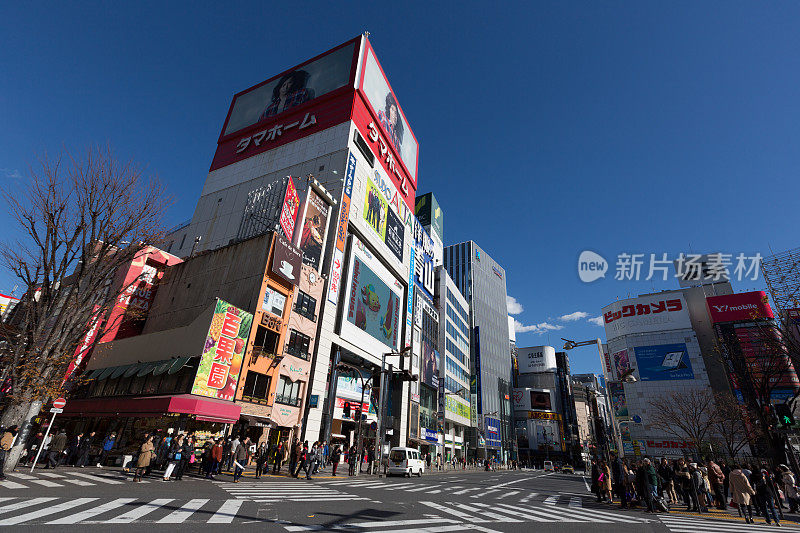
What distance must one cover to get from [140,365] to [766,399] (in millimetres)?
35998

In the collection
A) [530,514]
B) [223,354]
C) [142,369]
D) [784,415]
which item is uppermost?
[223,354]

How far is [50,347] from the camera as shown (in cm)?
1501

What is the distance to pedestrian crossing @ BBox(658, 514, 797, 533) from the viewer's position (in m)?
10.5

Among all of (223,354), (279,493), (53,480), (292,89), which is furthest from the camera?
(292,89)

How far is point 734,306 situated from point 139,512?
9304cm

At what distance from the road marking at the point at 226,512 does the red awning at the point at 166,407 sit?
11.8 metres

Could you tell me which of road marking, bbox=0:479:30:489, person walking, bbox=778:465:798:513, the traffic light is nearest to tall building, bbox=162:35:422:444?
road marking, bbox=0:479:30:489

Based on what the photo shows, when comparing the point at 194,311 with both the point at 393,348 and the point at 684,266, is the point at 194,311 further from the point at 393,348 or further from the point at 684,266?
the point at 684,266

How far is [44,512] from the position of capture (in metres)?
7.94

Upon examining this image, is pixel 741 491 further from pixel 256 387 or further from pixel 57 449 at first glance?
pixel 57 449

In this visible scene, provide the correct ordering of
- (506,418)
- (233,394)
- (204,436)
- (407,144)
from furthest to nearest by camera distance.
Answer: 1. (506,418)
2. (407,144)
3. (233,394)
4. (204,436)

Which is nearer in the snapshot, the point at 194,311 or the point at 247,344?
the point at 247,344

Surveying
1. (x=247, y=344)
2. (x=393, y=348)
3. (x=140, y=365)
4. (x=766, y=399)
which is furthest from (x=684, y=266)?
(x=140, y=365)

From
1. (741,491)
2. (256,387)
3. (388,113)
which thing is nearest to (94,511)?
(741,491)
